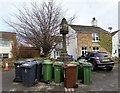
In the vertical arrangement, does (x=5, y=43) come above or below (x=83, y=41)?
below

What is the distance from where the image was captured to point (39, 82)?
9.59 meters

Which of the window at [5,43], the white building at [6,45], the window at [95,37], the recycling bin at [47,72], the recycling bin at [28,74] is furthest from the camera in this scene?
the window at [5,43]

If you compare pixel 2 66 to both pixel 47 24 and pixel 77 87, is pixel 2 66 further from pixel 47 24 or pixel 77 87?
pixel 77 87

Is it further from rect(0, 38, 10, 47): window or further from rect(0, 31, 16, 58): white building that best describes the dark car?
rect(0, 38, 10, 47): window

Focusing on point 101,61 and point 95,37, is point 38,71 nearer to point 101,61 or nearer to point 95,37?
point 101,61

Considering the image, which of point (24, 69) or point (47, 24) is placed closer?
point (24, 69)

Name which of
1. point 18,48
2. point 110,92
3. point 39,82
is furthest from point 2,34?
point 110,92

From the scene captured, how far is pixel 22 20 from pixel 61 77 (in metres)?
15.4

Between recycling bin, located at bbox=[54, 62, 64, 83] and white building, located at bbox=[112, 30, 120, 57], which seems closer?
recycling bin, located at bbox=[54, 62, 64, 83]

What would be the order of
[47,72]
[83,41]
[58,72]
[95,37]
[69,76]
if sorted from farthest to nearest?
[95,37] < [83,41] < [47,72] < [58,72] < [69,76]

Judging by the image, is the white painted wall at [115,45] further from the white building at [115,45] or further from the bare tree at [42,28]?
the bare tree at [42,28]

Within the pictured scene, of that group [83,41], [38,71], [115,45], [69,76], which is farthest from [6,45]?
[69,76]

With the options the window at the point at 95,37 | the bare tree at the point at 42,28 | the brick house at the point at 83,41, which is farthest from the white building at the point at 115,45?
the bare tree at the point at 42,28

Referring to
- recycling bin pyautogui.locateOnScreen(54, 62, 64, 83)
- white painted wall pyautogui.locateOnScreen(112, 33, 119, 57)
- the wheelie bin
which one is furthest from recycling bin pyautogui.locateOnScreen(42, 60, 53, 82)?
white painted wall pyautogui.locateOnScreen(112, 33, 119, 57)
